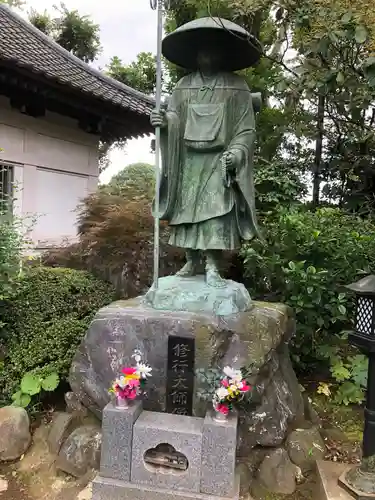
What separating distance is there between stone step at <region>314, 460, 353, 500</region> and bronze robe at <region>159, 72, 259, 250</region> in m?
1.89

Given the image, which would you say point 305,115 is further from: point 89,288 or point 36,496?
point 36,496

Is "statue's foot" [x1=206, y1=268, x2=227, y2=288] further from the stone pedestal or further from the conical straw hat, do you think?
the conical straw hat

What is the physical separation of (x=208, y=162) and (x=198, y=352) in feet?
5.47

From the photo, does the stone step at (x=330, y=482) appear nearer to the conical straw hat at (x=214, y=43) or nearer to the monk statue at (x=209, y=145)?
the monk statue at (x=209, y=145)

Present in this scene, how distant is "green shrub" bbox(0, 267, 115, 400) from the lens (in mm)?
4207

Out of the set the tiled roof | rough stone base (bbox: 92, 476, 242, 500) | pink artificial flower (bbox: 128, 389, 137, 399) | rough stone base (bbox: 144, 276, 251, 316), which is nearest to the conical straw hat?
rough stone base (bbox: 144, 276, 251, 316)

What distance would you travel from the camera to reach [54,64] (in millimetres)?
8047

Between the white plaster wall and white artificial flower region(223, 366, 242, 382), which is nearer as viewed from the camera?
white artificial flower region(223, 366, 242, 382)

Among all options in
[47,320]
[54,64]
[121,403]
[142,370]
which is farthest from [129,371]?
[54,64]

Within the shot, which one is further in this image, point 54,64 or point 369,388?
point 54,64

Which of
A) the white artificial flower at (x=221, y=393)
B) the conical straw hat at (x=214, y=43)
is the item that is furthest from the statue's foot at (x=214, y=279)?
the conical straw hat at (x=214, y=43)

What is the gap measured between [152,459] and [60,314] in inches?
102

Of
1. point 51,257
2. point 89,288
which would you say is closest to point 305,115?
point 89,288

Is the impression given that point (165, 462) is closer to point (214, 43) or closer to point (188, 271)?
point (188, 271)
